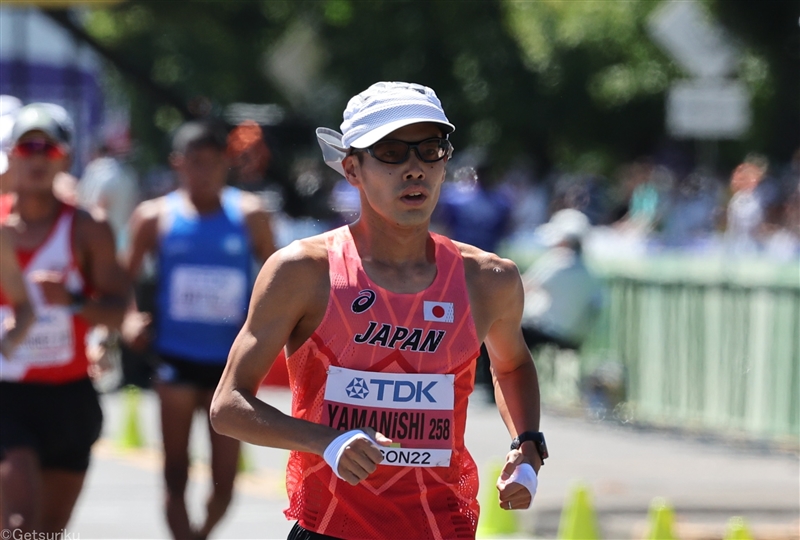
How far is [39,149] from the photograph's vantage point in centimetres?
655

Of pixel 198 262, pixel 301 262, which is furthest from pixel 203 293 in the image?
pixel 301 262

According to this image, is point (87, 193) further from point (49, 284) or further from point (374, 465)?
point (374, 465)

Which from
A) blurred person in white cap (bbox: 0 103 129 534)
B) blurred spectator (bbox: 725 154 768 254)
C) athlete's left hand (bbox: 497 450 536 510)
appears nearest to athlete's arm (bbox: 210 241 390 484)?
athlete's left hand (bbox: 497 450 536 510)

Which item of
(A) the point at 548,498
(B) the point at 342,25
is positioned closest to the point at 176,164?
(A) the point at 548,498

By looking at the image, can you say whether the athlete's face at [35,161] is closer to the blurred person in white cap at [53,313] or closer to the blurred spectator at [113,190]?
the blurred person in white cap at [53,313]

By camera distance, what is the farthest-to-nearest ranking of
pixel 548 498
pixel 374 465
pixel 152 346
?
pixel 548 498 → pixel 152 346 → pixel 374 465

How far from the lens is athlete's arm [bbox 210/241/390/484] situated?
4109 millimetres

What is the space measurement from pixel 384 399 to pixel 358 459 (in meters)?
0.47

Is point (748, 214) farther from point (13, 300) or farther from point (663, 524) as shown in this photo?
point (13, 300)

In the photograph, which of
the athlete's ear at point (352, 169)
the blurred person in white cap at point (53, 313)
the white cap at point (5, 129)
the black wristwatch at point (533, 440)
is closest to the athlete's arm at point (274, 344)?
the athlete's ear at point (352, 169)

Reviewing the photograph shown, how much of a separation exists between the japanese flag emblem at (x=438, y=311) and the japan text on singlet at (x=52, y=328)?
2.61m

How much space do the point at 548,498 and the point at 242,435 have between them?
6674mm

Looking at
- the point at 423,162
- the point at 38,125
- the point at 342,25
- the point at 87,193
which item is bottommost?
the point at 423,162

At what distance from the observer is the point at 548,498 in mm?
10617
